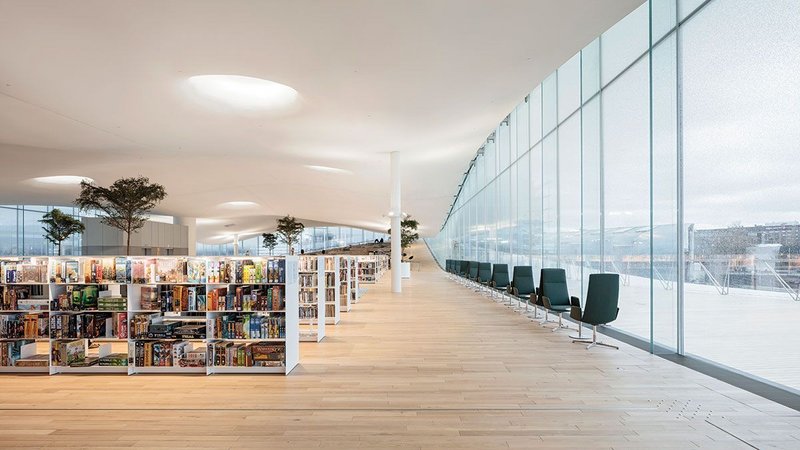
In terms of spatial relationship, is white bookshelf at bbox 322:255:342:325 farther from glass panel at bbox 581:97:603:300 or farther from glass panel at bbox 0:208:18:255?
glass panel at bbox 0:208:18:255

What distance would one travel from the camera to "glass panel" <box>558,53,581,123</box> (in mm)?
9266

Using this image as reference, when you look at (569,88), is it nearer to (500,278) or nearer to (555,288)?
(555,288)

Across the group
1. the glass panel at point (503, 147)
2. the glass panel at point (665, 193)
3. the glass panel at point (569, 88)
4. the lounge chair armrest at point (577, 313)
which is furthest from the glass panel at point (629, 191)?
the glass panel at point (503, 147)

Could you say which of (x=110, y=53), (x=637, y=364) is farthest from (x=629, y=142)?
(x=110, y=53)

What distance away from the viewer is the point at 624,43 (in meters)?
7.42

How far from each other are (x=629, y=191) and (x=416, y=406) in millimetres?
4737

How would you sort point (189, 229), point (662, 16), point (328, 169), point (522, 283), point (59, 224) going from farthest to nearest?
point (189, 229) < point (59, 224) < point (328, 169) < point (522, 283) < point (662, 16)

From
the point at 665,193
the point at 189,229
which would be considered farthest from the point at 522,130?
the point at 189,229

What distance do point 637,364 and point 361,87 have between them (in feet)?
18.7

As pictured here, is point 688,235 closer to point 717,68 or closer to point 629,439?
A: point 717,68

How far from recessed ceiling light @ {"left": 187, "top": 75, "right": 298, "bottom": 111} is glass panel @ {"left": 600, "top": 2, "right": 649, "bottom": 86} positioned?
17.1ft

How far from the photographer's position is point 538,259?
1163cm

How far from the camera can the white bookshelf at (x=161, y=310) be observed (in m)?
5.57

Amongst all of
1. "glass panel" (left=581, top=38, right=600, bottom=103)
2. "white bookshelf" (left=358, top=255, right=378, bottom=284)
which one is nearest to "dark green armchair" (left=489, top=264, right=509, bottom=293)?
"glass panel" (left=581, top=38, right=600, bottom=103)
